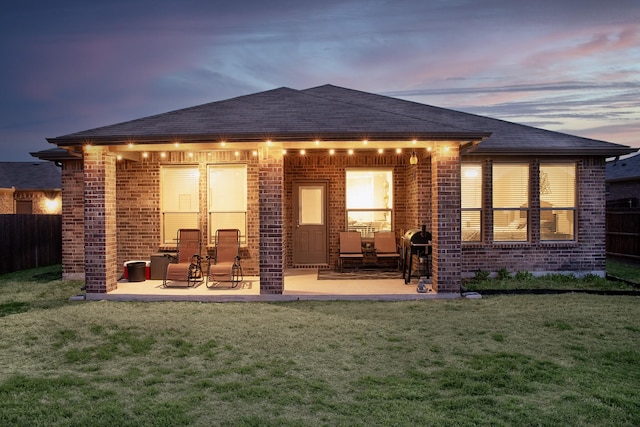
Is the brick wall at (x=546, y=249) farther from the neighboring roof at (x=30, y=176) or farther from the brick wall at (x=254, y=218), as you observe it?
the neighboring roof at (x=30, y=176)

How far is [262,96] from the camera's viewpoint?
37.4 ft

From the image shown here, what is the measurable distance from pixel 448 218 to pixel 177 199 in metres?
6.41

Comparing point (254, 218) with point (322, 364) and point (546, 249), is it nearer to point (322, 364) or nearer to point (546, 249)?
point (322, 364)

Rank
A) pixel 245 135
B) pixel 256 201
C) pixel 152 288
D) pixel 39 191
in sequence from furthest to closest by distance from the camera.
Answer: pixel 39 191, pixel 256 201, pixel 152 288, pixel 245 135

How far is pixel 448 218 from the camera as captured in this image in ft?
28.8

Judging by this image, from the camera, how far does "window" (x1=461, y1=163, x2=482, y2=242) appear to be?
36.0ft

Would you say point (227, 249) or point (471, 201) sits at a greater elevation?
point (471, 201)

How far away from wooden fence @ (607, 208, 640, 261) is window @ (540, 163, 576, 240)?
5217mm

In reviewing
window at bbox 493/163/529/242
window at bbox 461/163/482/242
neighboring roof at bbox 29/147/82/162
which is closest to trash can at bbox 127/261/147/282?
neighboring roof at bbox 29/147/82/162

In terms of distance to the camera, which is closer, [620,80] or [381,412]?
[381,412]

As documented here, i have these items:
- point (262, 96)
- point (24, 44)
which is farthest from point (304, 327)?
point (24, 44)

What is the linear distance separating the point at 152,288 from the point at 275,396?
631cm

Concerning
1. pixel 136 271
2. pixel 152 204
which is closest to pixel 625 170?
pixel 152 204

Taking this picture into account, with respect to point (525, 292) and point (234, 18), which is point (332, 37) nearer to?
point (234, 18)
